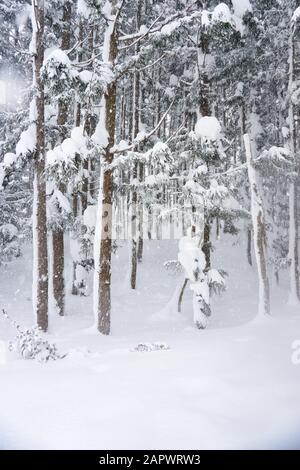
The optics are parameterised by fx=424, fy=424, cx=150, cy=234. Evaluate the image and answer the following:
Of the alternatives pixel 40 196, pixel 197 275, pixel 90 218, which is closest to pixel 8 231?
pixel 90 218

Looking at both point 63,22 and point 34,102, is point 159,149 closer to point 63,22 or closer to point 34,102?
point 34,102

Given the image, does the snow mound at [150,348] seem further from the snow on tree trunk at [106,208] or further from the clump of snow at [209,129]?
the clump of snow at [209,129]

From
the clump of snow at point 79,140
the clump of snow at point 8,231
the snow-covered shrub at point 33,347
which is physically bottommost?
the snow-covered shrub at point 33,347

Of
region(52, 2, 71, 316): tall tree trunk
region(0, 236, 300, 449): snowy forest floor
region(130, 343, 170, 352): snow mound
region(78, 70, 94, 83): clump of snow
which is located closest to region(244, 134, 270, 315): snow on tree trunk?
region(0, 236, 300, 449): snowy forest floor

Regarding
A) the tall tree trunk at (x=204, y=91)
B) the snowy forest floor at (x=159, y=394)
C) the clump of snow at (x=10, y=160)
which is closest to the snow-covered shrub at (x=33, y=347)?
the snowy forest floor at (x=159, y=394)

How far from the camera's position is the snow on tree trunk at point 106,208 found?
11945mm

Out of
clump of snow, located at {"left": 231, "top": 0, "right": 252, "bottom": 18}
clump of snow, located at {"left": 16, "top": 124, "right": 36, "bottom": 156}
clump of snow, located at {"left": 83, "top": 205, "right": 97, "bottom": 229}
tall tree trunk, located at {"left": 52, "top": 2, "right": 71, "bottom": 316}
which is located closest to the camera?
clump of snow, located at {"left": 16, "top": 124, "right": 36, "bottom": 156}

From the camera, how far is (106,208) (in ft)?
39.5

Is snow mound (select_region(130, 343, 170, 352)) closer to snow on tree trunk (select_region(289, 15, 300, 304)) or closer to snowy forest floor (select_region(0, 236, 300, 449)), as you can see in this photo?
snowy forest floor (select_region(0, 236, 300, 449))

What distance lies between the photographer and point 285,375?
6781mm

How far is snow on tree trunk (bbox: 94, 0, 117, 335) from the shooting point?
11.9 meters

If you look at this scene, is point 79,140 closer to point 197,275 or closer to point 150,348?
point 150,348

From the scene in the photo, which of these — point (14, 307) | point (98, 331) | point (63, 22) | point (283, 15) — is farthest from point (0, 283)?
point (283, 15)
